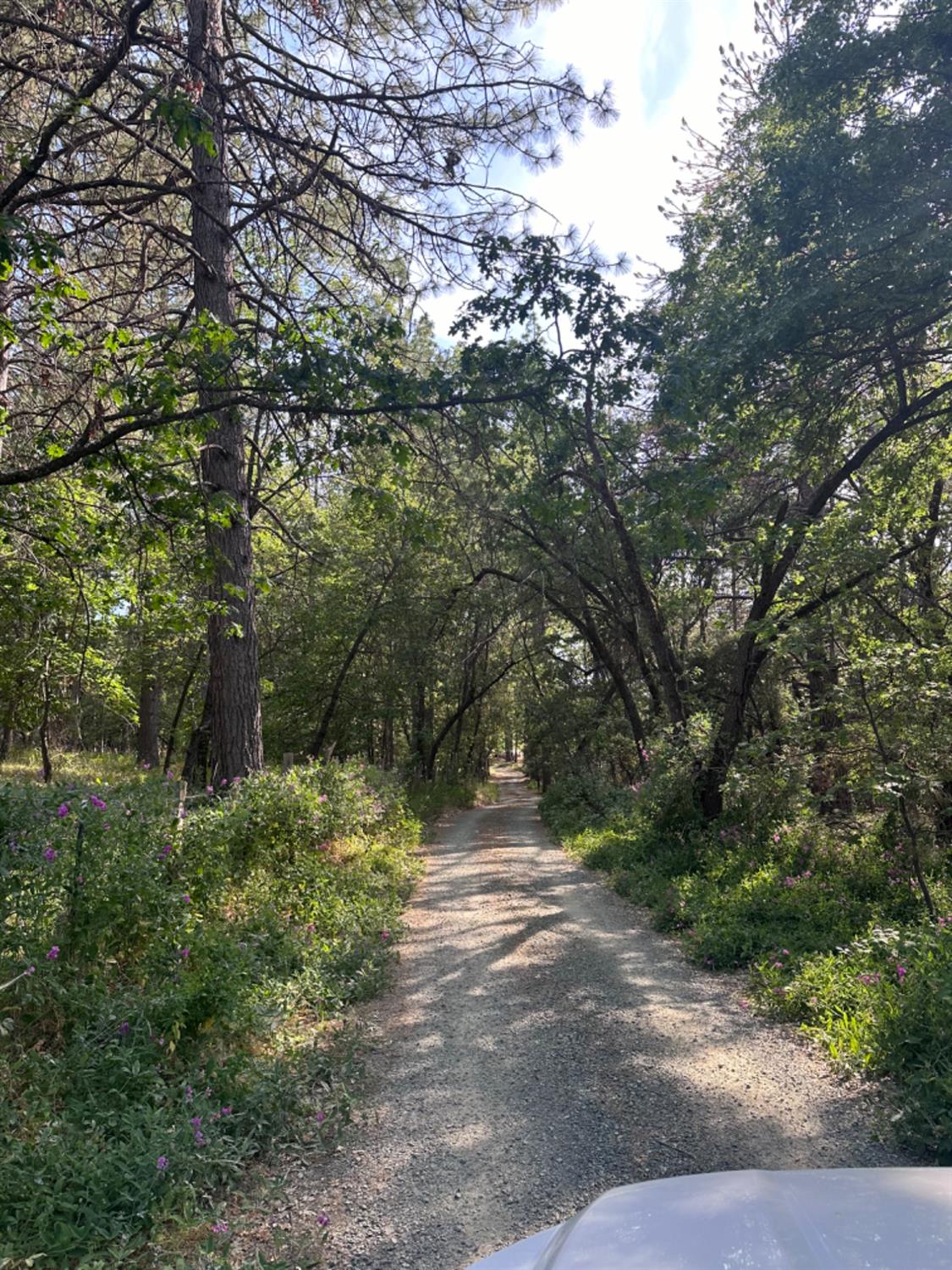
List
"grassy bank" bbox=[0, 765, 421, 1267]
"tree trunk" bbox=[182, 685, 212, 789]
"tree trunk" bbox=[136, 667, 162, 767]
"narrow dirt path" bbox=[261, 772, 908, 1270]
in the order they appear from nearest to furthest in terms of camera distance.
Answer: "grassy bank" bbox=[0, 765, 421, 1267] < "narrow dirt path" bbox=[261, 772, 908, 1270] < "tree trunk" bbox=[182, 685, 212, 789] < "tree trunk" bbox=[136, 667, 162, 767]

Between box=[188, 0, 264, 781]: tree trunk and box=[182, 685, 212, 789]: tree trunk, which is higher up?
box=[188, 0, 264, 781]: tree trunk

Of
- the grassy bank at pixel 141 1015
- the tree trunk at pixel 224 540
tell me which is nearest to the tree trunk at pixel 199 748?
the tree trunk at pixel 224 540

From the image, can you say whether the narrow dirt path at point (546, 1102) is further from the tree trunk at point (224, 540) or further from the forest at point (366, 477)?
the tree trunk at point (224, 540)

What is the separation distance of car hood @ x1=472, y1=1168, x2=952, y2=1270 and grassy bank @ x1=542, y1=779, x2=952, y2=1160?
88.3 inches

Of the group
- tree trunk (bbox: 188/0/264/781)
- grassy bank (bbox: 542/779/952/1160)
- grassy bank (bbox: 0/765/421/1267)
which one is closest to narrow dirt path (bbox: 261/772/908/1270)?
grassy bank (bbox: 542/779/952/1160)

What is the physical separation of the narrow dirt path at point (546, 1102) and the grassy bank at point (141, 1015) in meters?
0.43

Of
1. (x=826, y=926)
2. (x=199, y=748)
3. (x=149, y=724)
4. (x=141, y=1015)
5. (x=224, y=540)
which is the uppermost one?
(x=224, y=540)

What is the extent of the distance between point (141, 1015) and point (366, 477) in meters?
4.81

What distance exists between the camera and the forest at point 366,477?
389cm

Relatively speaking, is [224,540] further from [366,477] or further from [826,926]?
[826,926]

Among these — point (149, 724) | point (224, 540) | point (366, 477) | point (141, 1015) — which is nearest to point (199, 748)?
point (224, 540)

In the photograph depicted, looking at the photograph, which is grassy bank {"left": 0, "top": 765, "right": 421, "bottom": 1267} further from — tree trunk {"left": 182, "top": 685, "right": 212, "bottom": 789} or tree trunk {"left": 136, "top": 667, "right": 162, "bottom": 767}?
tree trunk {"left": 136, "top": 667, "right": 162, "bottom": 767}

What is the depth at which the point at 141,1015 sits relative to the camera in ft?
12.5

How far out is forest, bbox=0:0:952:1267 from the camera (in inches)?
153
